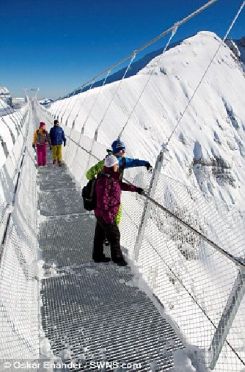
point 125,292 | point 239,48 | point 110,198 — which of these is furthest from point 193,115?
point 125,292

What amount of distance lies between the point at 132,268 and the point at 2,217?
2168 millimetres

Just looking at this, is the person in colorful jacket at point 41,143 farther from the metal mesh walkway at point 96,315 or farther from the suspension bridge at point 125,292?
the metal mesh walkway at point 96,315

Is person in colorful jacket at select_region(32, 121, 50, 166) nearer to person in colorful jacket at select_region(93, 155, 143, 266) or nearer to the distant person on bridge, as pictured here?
the distant person on bridge

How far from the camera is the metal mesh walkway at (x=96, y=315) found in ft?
11.5

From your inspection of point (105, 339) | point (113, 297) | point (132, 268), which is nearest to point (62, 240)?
point (132, 268)

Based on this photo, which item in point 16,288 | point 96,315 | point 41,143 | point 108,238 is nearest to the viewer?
point 16,288

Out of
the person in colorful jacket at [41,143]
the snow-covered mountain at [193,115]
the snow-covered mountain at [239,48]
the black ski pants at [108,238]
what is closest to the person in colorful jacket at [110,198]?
the black ski pants at [108,238]

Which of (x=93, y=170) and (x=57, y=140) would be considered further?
(x=57, y=140)

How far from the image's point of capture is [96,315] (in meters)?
4.06

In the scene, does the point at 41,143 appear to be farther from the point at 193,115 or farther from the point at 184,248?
the point at 193,115

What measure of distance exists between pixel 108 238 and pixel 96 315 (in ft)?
3.85

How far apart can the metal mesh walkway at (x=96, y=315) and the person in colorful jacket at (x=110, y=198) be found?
317 mm

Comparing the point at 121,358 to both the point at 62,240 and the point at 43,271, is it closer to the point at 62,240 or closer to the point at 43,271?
the point at 43,271

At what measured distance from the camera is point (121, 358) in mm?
3486
